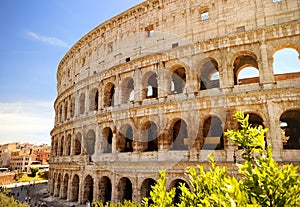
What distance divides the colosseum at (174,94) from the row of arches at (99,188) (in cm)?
7

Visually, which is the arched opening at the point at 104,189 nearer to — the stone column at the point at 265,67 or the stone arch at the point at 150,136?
the stone arch at the point at 150,136

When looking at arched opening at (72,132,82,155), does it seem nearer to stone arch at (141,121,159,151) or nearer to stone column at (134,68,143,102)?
stone arch at (141,121,159,151)

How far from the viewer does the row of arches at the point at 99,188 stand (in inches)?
513

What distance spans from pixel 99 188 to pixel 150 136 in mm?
4822

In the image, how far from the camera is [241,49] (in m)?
11.7

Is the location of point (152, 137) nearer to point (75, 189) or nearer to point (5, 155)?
point (75, 189)

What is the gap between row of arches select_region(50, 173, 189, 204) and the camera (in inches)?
513

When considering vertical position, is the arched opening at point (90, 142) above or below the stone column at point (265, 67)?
below

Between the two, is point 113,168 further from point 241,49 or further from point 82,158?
point 241,49

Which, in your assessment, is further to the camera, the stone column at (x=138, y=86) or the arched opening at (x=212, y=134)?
the stone column at (x=138, y=86)

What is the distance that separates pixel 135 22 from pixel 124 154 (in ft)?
29.8

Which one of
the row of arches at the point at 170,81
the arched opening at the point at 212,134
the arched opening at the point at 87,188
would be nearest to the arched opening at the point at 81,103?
the row of arches at the point at 170,81

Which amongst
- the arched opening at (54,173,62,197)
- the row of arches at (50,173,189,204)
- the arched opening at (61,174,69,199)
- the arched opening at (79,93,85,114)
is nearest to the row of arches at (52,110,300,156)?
the row of arches at (50,173,189,204)

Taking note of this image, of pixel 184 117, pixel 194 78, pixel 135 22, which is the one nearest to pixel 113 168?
pixel 184 117
